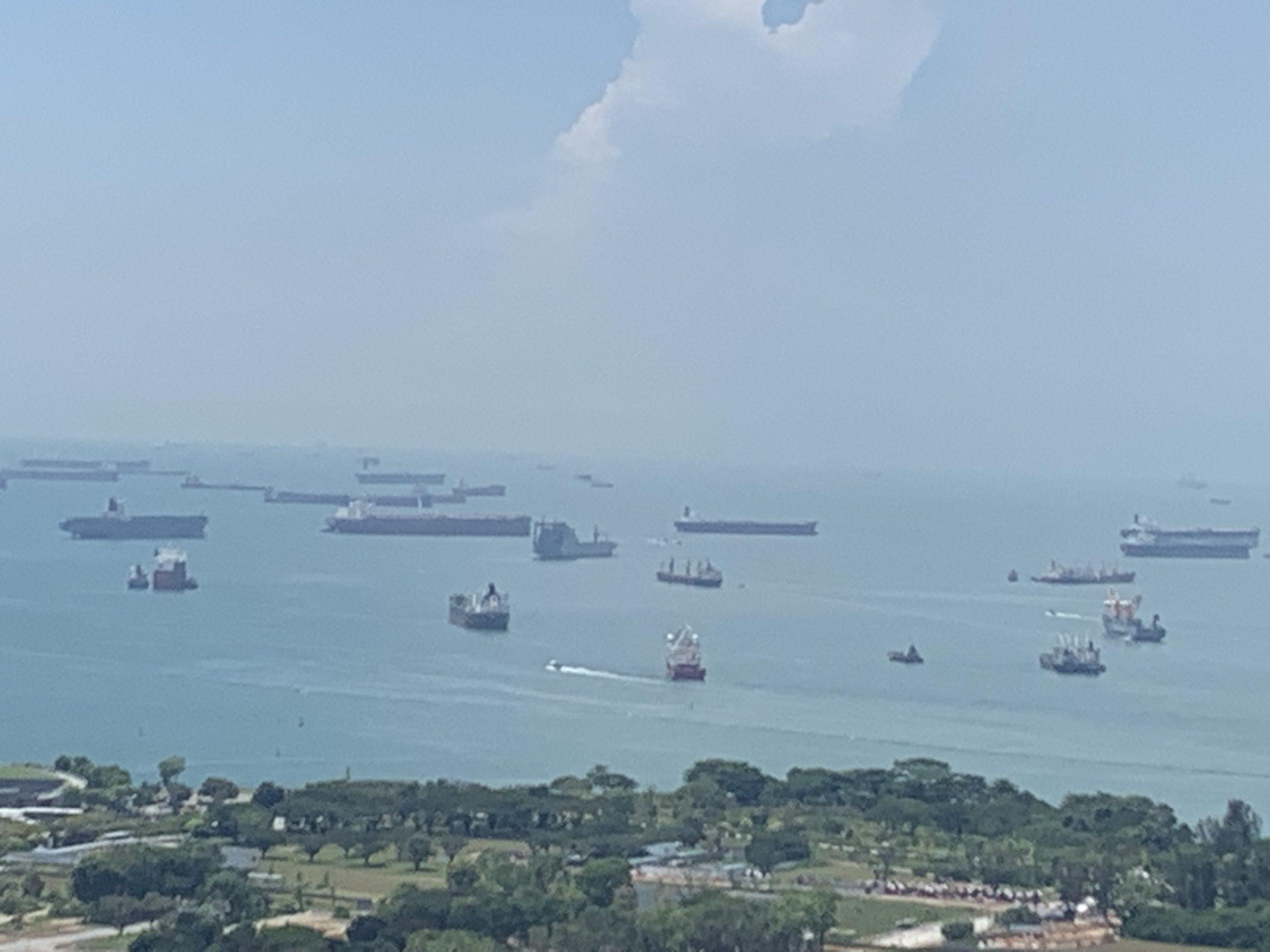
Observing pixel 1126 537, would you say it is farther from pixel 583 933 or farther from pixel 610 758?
pixel 583 933

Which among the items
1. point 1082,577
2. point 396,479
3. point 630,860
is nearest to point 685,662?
point 630,860

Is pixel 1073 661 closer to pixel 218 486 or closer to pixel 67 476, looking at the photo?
pixel 218 486

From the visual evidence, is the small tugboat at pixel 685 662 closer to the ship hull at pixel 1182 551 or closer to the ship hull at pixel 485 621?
the ship hull at pixel 485 621

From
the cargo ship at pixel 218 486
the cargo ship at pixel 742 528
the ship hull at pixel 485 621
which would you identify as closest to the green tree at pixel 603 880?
the ship hull at pixel 485 621

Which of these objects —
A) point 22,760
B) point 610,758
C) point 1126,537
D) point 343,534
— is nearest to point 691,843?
point 610,758

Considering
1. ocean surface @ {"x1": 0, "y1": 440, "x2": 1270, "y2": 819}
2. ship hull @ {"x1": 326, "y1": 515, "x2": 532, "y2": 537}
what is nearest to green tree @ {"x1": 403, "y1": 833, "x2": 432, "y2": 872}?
ocean surface @ {"x1": 0, "y1": 440, "x2": 1270, "y2": 819}

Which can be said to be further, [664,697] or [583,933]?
[664,697]
